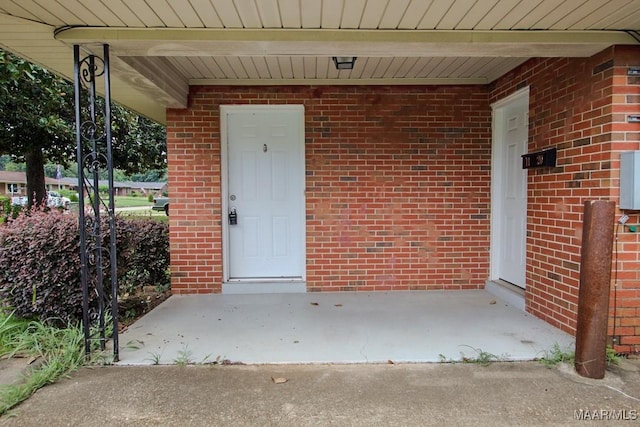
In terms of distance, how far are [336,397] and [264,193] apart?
2.97 metres

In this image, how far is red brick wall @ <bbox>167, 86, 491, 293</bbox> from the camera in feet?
15.6

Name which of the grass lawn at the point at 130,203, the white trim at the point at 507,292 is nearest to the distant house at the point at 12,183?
the grass lawn at the point at 130,203

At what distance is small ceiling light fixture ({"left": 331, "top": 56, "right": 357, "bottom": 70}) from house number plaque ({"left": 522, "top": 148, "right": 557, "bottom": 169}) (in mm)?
2069

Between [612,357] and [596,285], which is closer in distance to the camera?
[596,285]

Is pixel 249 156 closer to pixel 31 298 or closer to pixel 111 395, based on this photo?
pixel 31 298

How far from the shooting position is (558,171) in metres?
3.55

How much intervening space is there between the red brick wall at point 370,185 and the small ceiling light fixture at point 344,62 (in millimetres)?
703

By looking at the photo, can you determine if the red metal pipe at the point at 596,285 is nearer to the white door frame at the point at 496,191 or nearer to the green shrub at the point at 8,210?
the white door frame at the point at 496,191

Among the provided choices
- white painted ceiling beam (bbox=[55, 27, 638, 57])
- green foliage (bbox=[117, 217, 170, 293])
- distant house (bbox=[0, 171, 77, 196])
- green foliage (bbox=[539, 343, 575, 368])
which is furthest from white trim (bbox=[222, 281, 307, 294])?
distant house (bbox=[0, 171, 77, 196])

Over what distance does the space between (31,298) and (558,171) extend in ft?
16.3

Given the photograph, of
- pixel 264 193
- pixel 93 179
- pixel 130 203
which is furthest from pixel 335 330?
pixel 130 203

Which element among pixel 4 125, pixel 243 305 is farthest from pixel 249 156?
pixel 4 125

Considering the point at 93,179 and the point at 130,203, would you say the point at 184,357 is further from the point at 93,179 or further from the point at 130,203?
the point at 130,203

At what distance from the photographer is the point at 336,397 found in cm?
247
